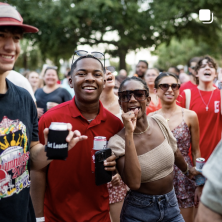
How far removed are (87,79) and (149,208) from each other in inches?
54.0

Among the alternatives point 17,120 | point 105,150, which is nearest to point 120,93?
point 105,150

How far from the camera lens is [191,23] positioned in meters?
19.8

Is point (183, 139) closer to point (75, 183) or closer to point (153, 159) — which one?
point (153, 159)

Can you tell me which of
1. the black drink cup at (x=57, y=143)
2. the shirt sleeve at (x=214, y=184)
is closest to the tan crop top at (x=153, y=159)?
the black drink cup at (x=57, y=143)

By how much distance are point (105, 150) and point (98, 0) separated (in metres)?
14.8

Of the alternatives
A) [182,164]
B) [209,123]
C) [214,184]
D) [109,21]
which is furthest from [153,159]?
[109,21]

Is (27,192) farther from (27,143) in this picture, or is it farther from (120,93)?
(120,93)

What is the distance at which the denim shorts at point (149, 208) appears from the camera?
104 inches

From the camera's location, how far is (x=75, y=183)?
102 inches

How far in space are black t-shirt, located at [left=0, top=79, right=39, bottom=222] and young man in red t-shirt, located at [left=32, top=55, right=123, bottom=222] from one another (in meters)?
0.44

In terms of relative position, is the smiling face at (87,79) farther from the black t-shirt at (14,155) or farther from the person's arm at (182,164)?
the person's arm at (182,164)

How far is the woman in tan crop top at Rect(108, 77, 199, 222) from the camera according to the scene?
251 cm

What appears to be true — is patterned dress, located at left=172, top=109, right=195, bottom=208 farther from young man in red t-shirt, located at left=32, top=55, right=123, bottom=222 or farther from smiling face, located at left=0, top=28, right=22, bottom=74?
smiling face, located at left=0, top=28, right=22, bottom=74

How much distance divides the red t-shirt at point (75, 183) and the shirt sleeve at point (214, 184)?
1.46 metres
